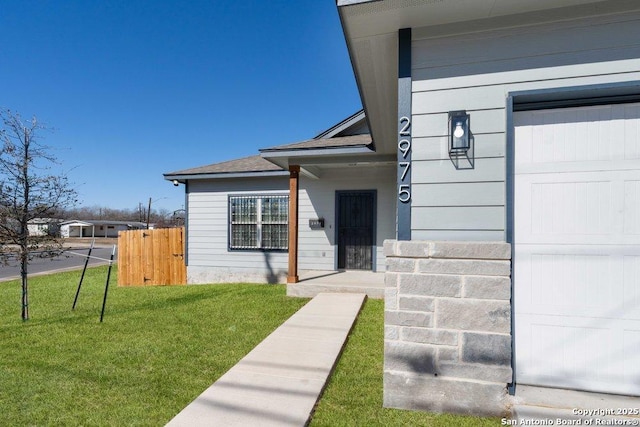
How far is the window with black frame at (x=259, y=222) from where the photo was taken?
7.89 meters

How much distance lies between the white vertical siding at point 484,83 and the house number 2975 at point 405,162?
50 mm

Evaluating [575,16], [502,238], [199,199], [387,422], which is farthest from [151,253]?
[575,16]

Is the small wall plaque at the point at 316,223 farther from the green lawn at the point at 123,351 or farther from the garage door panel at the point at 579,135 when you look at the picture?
the garage door panel at the point at 579,135

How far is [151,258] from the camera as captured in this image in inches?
336

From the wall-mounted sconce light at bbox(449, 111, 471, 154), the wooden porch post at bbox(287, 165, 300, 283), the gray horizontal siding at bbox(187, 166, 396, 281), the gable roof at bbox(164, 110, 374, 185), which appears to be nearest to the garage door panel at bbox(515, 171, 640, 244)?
the wall-mounted sconce light at bbox(449, 111, 471, 154)

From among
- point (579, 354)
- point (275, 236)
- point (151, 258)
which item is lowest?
point (151, 258)

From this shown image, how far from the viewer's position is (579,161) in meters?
2.23

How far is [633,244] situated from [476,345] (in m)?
1.33

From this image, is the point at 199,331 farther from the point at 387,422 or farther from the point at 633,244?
the point at 633,244

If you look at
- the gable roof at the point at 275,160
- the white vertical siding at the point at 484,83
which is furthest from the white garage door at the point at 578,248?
the gable roof at the point at 275,160

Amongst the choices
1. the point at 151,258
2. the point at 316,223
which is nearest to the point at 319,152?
the point at 316,223

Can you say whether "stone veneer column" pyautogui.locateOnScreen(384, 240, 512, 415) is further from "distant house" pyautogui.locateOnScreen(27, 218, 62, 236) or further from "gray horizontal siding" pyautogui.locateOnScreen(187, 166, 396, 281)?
"distant house" pyautogui.locateOnScreen(27, 218, 62, 236)

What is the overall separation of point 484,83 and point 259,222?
6.59m

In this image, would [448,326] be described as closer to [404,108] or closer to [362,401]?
[362,401]
